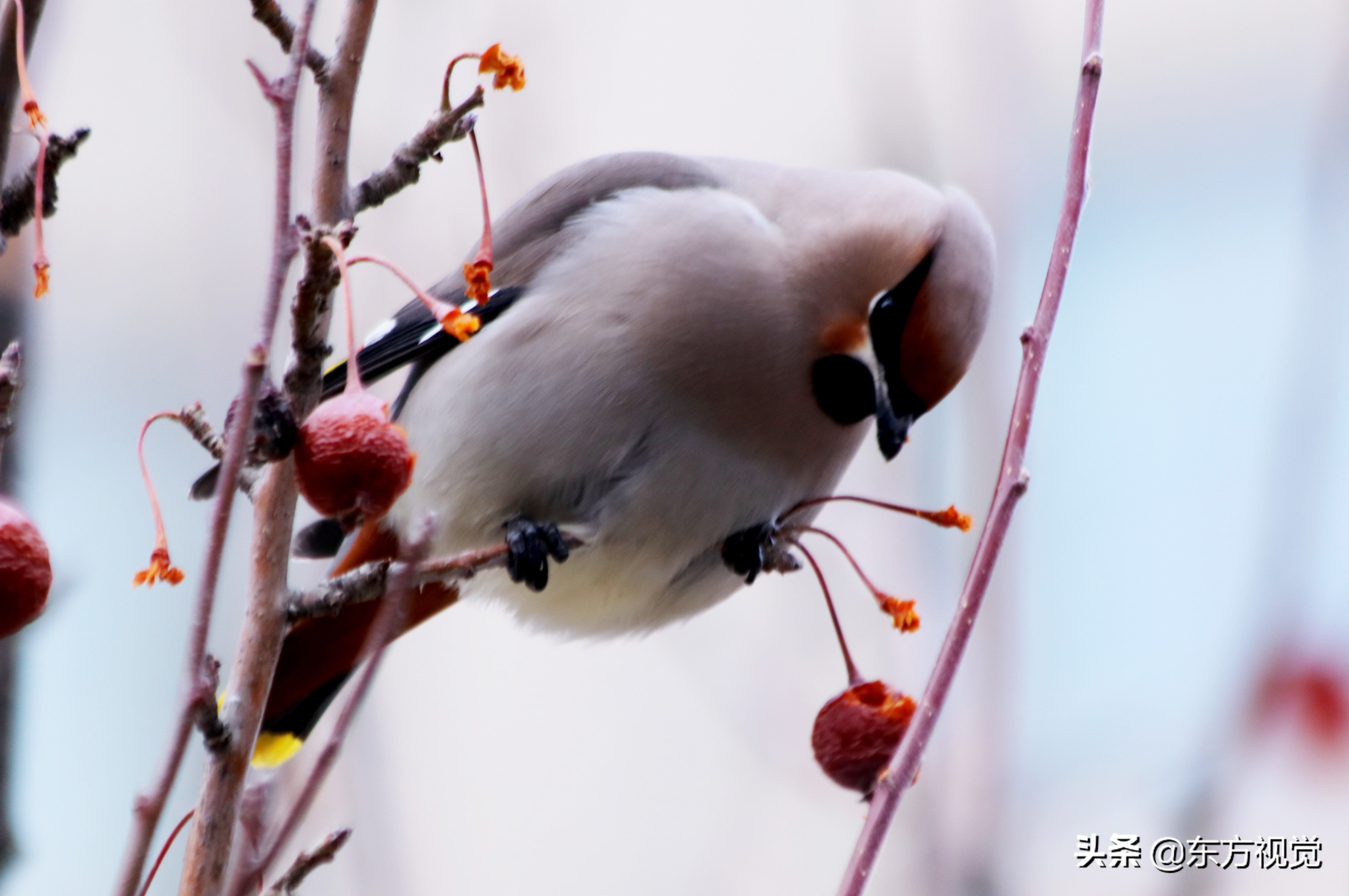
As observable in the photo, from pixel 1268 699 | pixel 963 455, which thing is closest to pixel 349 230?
pixel 1268 699

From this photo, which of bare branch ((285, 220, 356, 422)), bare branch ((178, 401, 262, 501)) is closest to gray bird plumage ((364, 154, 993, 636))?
bare branch ((178, 401, 262, 501))

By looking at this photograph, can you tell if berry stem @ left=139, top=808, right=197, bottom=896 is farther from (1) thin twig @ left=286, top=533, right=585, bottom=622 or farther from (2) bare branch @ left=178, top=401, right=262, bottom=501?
(2) bare branch @ left=178, top=401, right=262, bottom=501

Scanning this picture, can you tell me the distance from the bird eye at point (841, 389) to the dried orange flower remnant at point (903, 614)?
2.61 ft

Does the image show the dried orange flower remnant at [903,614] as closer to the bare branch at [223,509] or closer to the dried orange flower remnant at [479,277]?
the dried orange flower remnant at [479,277]

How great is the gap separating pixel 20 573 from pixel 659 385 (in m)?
1.34

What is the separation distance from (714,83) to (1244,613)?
3.75m

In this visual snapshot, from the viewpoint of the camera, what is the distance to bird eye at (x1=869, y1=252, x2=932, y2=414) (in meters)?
2.34

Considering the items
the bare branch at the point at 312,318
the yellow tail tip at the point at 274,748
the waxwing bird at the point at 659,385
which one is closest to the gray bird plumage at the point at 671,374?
the waxwing bird at the point at 659,385

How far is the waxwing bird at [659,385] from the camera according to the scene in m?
2.33

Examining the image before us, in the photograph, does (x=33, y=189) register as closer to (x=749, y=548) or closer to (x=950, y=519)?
(x=950, y=519)

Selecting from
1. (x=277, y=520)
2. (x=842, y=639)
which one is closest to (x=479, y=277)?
(x=277, y=520)

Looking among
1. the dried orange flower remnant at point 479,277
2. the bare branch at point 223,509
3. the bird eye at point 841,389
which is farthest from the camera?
the bird eye at point 841,389

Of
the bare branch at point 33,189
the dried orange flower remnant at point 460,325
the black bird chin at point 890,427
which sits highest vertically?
the bare branch at point 33,189

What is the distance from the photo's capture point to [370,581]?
1.40 meters
